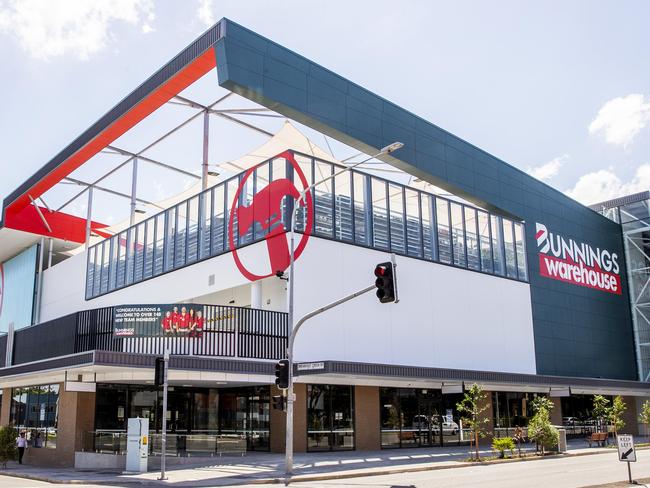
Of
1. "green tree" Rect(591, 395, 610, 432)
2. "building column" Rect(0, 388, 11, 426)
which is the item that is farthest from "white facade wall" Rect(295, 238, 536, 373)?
"building column" Rect(0, 388, 11, 426)

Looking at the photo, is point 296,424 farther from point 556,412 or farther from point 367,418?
point 556,412

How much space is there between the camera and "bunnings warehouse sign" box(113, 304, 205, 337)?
88.6 feet

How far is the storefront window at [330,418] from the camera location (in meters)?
29.1

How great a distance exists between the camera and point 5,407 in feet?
119

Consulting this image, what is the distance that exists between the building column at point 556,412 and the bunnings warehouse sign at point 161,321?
24.4 m

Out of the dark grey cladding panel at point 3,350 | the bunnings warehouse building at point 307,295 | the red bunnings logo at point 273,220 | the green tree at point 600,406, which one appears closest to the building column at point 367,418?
the bunnings warehouse building at point 307,295

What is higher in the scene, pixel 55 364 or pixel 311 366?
pixel 55 364

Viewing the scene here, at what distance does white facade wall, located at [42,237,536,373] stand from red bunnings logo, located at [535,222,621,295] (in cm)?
381

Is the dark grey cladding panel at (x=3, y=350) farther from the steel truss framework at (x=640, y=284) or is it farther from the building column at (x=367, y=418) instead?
the steel truss framework at (x=640, y=284)

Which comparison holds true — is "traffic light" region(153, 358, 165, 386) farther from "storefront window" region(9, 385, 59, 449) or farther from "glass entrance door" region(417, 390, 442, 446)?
Answer: "glass entrance door" region(417, 390, 442, 446)

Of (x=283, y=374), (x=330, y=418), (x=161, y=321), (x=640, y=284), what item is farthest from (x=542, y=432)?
(x=640, y=284)

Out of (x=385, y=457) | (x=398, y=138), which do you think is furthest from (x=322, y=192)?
(x=385, y=457)

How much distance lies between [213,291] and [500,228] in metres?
17.8

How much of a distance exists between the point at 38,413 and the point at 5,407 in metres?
6.59
